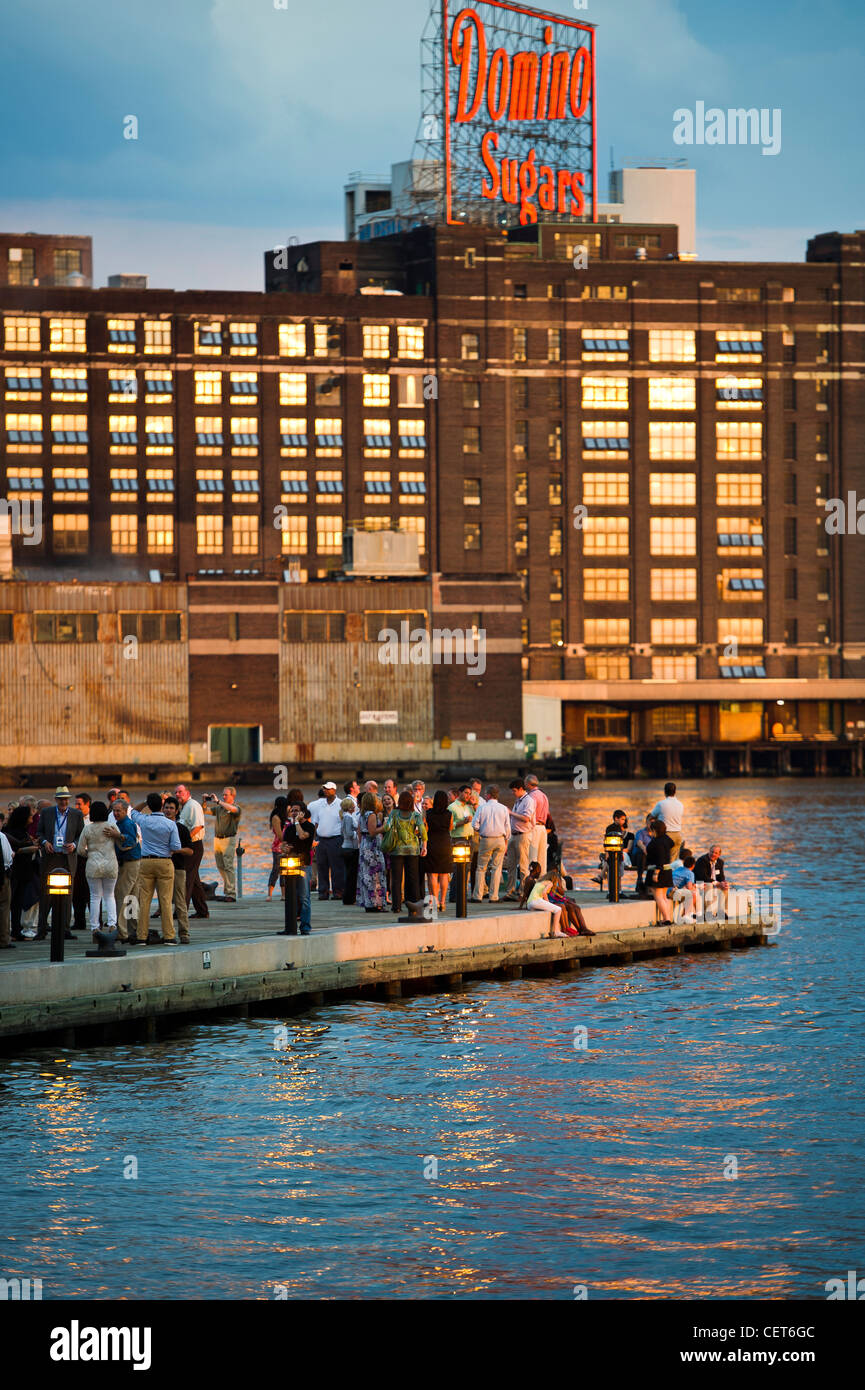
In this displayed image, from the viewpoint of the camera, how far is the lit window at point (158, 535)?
150 meters

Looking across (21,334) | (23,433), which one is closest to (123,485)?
(23,433)

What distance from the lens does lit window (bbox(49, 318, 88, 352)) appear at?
5866 inches

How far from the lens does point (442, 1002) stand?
99.0ft

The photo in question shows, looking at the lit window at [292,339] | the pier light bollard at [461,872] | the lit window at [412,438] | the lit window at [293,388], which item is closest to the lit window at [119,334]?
the lit window at [292,339]

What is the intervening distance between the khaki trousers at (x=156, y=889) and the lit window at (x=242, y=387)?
128593mm

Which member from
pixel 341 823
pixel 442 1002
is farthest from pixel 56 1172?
pixel 341 823

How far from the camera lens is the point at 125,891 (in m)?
26.8

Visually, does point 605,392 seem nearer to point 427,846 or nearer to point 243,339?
point 243,339

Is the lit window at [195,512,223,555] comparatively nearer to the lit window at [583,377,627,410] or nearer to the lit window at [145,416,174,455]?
the lit window at [145,416,174,455]

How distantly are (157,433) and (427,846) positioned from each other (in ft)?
408

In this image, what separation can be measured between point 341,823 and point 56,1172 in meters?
13.7

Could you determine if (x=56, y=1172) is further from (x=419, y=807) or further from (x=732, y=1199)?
(x=419, y=807)

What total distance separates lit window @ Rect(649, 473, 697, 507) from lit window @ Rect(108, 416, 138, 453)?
135 ft

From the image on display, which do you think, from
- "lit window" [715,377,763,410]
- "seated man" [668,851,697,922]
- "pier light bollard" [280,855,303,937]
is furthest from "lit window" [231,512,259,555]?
"pier light bollard" [280,855,303,937]
